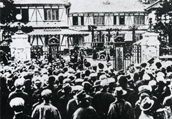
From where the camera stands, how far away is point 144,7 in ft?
40.0

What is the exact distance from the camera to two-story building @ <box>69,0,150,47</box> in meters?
12.0

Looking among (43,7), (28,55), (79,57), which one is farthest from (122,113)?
(43,7)

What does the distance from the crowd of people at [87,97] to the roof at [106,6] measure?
532 centimetres

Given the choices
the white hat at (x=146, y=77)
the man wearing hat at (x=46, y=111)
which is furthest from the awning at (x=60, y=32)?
the man wearing hat at (x=46, y=111)

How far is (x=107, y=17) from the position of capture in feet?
44.2

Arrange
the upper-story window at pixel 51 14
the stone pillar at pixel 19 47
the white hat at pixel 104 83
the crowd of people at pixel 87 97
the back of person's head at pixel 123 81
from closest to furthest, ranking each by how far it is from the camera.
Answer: the crowd of people at pixel 87 97, the white hat at pixel 104 83, the back of person's head at pixel 123 81, the stone pillar at pixel 19 47, the upper-story window at pixel 51 14

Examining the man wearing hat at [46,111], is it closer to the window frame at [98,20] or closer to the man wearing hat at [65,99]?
the man wearing hat at [65,99]

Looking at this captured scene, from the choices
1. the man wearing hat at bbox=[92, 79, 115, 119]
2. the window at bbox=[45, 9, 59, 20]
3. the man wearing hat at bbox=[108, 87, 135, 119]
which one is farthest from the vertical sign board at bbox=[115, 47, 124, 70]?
the window at bbox=[45, 9, 59, 20]

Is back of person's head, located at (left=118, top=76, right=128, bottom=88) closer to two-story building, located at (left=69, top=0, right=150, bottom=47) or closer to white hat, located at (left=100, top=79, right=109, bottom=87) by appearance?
white hat, located at (left=100, top=79, right=109, bottom=87)

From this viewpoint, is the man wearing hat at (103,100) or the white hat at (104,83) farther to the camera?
the white hat at (104,83)

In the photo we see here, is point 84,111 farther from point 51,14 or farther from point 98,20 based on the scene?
point 51,14

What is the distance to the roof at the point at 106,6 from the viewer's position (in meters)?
11.9

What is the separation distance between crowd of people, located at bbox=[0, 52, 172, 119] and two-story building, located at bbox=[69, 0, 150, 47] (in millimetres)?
5038

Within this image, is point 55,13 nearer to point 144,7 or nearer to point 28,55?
point 144,7
